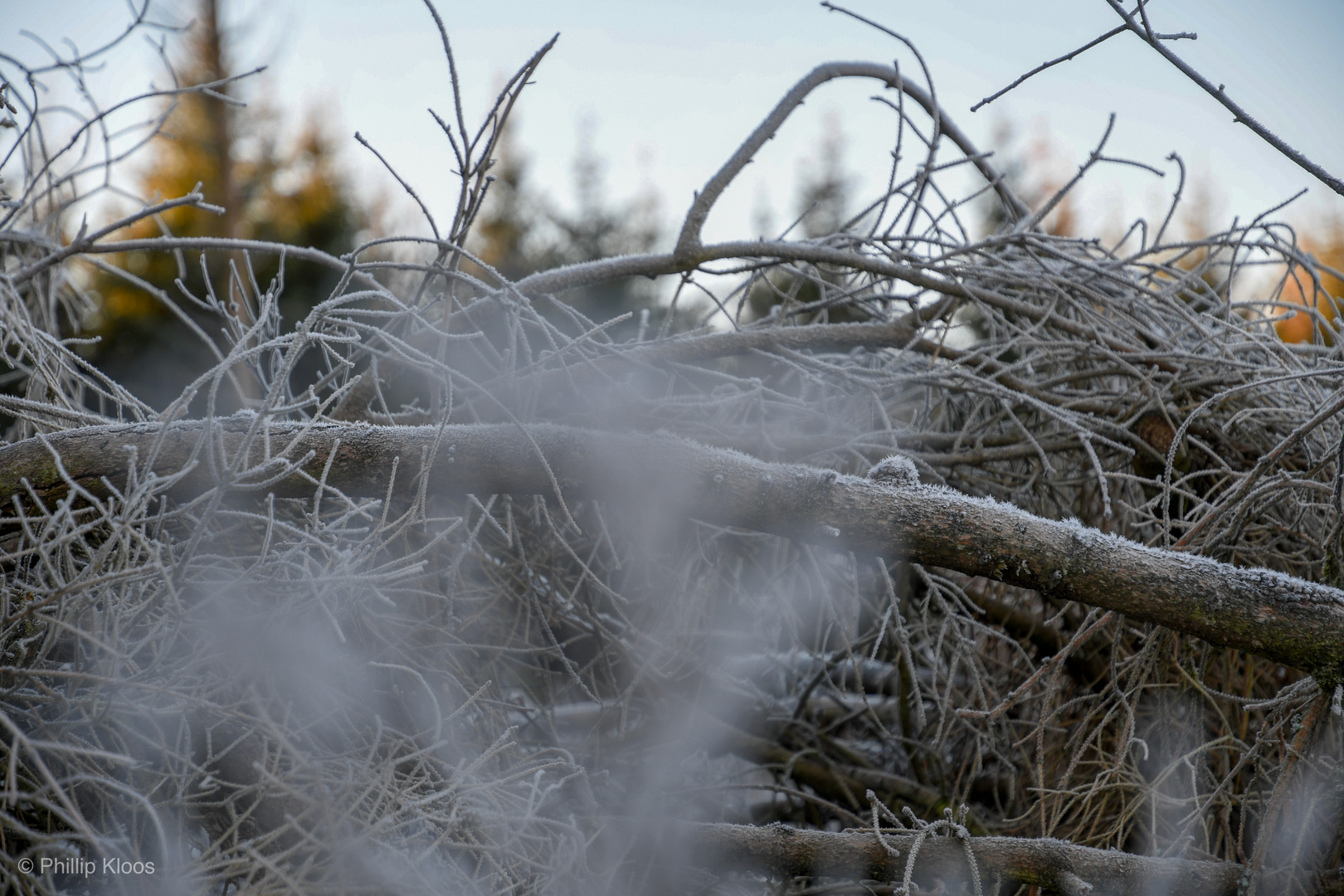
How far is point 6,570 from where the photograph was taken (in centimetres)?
171

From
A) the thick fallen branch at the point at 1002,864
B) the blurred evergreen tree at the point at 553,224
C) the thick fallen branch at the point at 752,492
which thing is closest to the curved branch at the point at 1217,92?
the thick fallen branch at the point at 752,492

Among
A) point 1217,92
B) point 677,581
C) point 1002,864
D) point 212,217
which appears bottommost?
point 1002,864

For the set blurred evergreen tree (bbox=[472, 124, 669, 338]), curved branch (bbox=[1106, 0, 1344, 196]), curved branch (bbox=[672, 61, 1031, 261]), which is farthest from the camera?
blurred evergreen tree (bbox=[472, 124, 669, 338])

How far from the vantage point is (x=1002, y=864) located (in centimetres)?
180

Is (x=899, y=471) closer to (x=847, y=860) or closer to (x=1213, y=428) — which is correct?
(x=847, y=860)

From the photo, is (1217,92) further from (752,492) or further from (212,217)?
(212,217)

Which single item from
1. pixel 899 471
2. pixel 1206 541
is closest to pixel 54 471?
pixel 899 471

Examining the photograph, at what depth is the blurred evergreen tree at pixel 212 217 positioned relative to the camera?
9945mm

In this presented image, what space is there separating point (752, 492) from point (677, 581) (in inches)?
33.5

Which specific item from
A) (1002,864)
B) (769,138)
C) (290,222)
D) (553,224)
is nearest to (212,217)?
(290,222)

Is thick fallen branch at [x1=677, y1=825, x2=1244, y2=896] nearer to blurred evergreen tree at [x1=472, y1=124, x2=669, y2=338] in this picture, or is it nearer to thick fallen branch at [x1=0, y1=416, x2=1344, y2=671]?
thick fallen branch at [x1=0, y1=416, x2=1344, y2=671]

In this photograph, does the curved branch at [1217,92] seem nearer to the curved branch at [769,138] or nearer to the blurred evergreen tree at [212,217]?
the curved branch at [769,138]

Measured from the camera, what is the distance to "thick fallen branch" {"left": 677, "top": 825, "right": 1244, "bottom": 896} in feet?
5.80

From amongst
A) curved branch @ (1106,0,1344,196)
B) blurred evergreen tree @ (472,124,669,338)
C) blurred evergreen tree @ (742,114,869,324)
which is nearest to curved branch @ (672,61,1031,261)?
curved branch @ (1106,0,1344,196)
